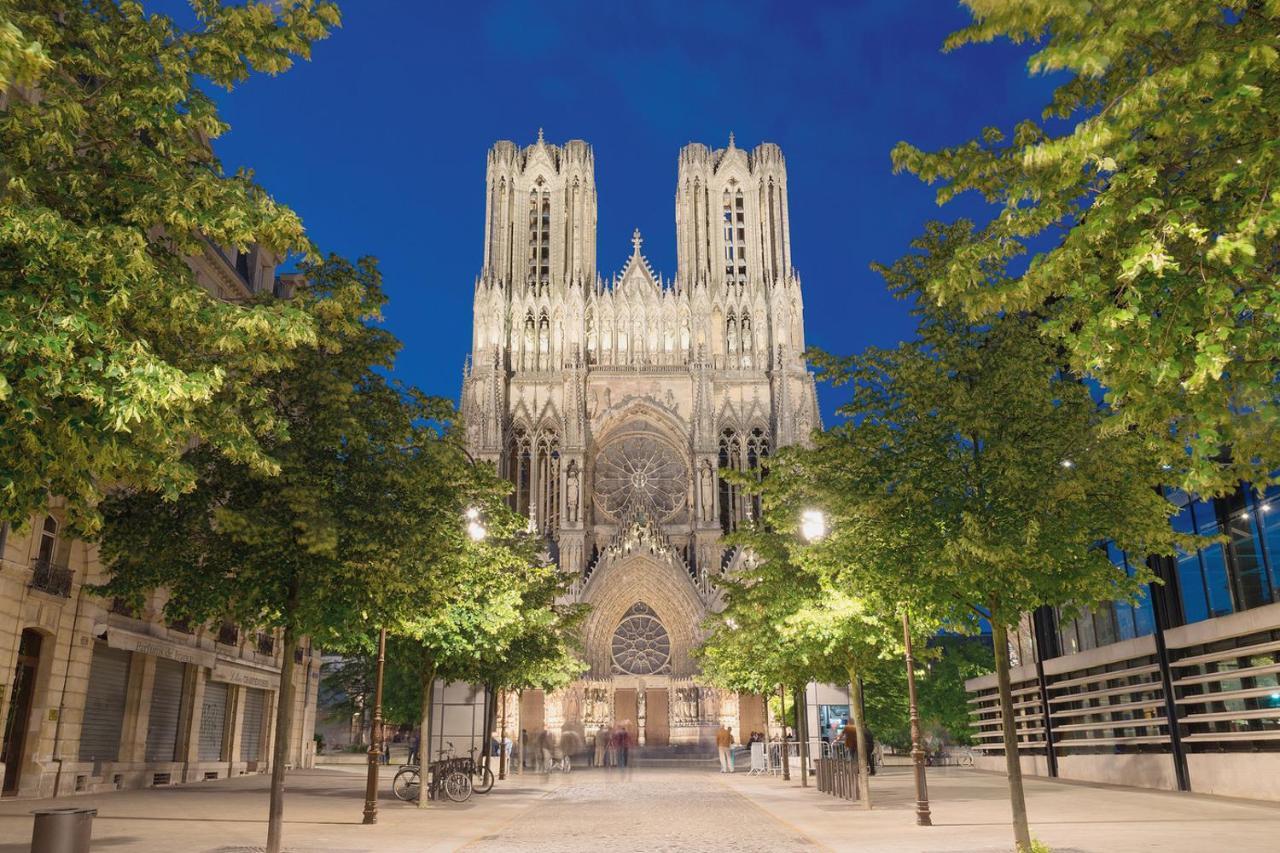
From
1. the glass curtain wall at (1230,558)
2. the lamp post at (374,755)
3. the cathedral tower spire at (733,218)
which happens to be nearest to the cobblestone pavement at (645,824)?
the lamp post at (374,755)

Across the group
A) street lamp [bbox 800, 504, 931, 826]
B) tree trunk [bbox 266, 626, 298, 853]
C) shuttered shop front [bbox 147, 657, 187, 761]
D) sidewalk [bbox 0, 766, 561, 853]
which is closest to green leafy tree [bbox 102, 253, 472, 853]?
tree trunk [bbox 266, 626, 298, 853]

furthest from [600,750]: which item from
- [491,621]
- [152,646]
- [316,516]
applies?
[316,516]

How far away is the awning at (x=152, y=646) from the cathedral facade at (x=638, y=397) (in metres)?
24.7

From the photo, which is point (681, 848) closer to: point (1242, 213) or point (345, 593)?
point (345, 593)

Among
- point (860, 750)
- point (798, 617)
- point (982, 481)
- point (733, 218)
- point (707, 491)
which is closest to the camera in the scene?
point (982, 481)

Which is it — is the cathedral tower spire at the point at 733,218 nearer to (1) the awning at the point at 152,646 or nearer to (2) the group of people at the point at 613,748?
(2) the group of people at the point at 613,748

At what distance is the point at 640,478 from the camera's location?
57625 millimetres

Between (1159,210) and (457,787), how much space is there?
19.1 m

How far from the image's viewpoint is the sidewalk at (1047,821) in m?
12.3

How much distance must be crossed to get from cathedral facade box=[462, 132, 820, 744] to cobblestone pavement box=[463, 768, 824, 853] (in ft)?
80.3

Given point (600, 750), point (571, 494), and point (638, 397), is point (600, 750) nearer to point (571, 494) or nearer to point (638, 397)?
point (571, 494)

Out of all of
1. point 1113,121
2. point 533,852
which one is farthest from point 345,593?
point 1113,121

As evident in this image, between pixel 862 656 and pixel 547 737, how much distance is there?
20.6m

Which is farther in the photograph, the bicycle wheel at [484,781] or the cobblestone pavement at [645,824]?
the bicycle wheel at [484,781]
